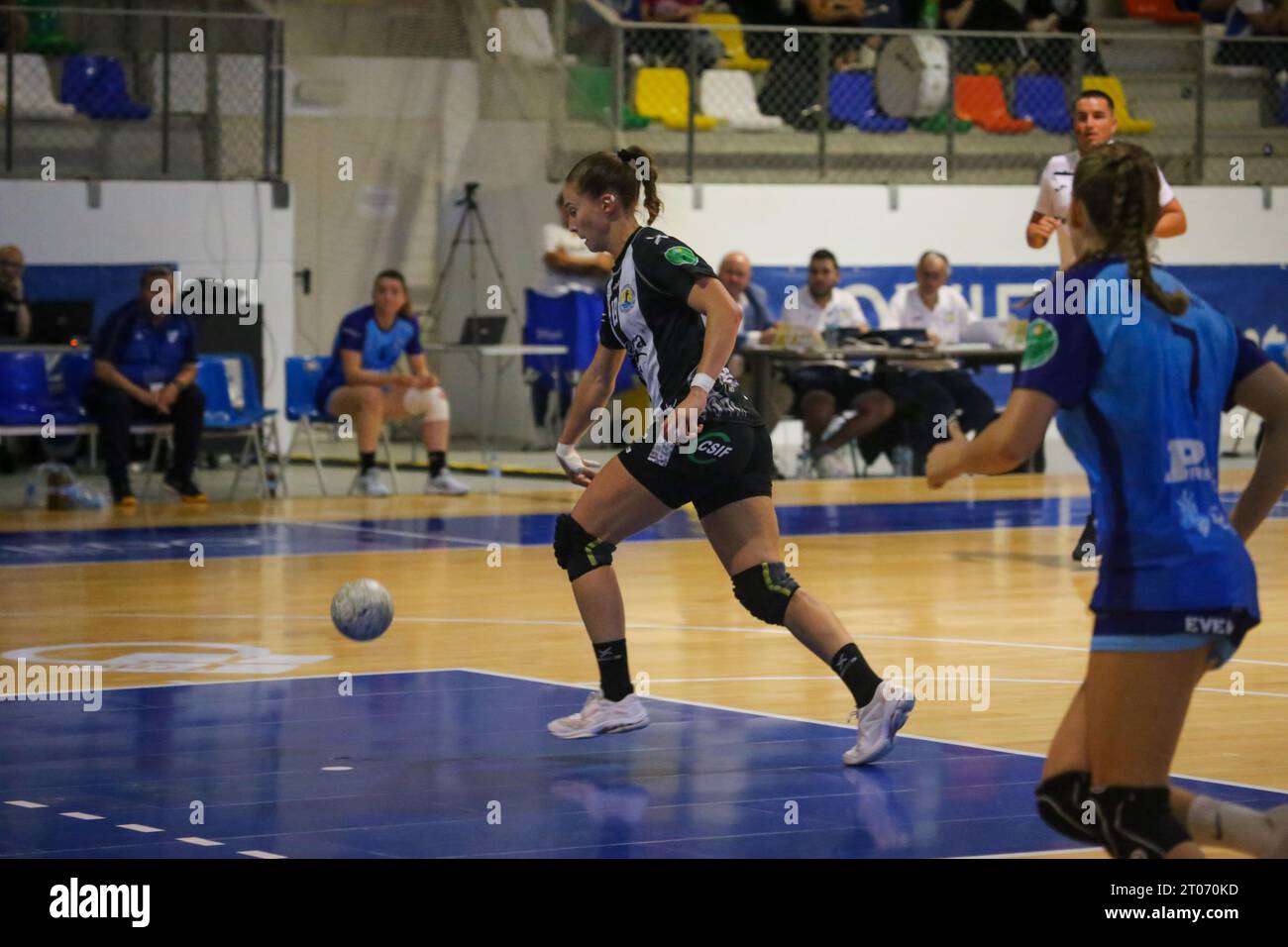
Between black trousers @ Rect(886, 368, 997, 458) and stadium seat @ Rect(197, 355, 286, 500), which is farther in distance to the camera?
black trousers @ Rect(886, 368, 997, 458)

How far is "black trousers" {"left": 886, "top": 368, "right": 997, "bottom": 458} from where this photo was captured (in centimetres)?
1850

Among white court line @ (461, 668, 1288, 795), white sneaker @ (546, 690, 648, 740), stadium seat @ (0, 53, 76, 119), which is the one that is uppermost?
stadium seat @ (0, 53, 76, 119)

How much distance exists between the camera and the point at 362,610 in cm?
876

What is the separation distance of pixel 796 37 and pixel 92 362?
980 cm

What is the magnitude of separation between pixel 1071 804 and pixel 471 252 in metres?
20.2

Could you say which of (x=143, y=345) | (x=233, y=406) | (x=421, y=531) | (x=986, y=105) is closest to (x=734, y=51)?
(x=986, y=105)

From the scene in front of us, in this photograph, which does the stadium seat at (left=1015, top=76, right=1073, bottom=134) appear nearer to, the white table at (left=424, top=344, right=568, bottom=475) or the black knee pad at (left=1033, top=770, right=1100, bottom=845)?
the white table at (left=424, top=344, right=568, bottom=475)

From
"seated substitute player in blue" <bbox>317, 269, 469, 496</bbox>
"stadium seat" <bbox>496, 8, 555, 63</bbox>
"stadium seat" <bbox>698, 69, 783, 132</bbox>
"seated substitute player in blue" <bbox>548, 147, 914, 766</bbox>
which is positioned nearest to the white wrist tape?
"seated substitute player in blue" <bbox>317, 269, 469, 496</bbox>

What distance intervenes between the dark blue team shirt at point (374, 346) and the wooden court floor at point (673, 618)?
1.81m

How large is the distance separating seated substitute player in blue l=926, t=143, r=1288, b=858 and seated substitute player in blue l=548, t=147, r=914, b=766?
100 inches

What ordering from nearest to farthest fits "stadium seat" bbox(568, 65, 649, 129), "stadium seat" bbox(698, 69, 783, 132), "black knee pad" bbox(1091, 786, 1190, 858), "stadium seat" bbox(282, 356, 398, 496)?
"black knee pad" bbox(1091, 786, 1190, 858) < "stadium seat" bbox(282, 356, 398, 496) < "stadium seat" bbox(568, 65, 649, 129) < "stadium seat" bbox(698, 69, 783, 132)

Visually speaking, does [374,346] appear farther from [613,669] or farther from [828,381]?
[613,669]

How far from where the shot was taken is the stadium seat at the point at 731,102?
2369cm

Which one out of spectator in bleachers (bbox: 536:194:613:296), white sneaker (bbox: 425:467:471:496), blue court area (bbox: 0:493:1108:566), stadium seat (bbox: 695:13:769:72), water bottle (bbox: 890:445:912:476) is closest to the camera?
blue court area (bbox: 0:493:1108:566)
